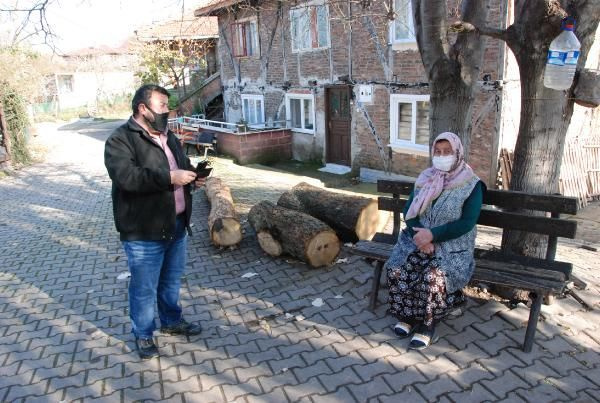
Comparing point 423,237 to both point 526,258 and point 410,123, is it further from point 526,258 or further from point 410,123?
point 410,123

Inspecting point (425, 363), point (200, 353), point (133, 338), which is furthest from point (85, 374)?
point (425, 363)

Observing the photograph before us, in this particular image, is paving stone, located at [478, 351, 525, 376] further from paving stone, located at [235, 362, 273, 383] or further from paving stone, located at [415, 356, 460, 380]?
paving stone, located at [235, 362, 273, 383]

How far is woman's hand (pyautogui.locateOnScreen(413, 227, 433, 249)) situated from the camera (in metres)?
3.44

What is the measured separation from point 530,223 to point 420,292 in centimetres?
110

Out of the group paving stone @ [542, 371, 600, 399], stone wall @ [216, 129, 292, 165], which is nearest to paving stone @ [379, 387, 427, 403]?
paving stone @ [542, 371, 600, 399]

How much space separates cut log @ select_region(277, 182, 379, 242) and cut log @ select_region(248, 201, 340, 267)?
1.34 ft

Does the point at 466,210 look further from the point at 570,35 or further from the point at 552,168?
the point at 570,35

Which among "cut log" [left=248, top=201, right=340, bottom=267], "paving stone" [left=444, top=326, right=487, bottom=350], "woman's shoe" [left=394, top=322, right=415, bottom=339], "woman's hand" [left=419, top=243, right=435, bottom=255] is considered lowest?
"paving stone" [left=444, top=326, right=487, bottom=350]

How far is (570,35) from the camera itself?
11.4ft

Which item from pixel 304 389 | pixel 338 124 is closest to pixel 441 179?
pixel 304 389

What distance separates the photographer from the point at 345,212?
5.63m

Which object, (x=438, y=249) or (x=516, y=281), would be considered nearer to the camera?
(x=516, y=281)

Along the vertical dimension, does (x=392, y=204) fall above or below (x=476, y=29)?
below

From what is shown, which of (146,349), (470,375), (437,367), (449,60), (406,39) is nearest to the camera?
(470,375)
